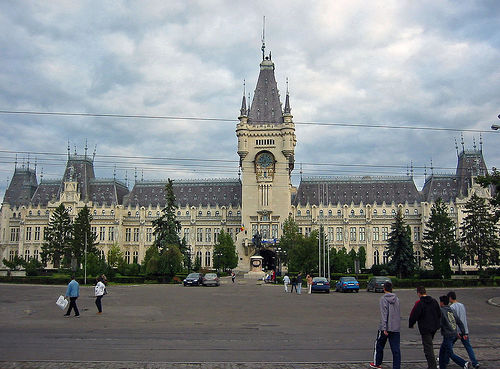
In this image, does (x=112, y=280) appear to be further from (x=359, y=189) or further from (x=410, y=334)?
(x=359, y=189)

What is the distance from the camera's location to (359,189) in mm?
116500

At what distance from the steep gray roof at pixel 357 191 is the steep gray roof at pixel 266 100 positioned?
18027 mm

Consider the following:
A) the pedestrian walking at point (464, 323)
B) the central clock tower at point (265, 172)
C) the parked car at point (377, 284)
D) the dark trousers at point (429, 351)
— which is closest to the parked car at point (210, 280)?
the parked car at point (377, 284)

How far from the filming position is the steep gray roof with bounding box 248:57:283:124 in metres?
110

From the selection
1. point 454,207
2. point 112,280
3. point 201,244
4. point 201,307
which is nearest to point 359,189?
point 454,207

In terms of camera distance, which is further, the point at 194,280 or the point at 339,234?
the point at 339,234

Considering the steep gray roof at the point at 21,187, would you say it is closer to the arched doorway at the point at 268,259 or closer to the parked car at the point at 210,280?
the arched doorway at the point at 268,259

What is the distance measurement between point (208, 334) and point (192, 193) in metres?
105

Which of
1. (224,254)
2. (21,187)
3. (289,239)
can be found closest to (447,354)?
(289,239)

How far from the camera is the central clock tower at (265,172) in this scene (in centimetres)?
10756

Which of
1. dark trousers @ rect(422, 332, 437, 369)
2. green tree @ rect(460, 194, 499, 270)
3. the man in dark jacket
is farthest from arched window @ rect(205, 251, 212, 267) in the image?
dark trousers @ rect(422, 332, 437, 369)

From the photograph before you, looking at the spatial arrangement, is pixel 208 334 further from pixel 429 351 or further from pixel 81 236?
pixel 81 236

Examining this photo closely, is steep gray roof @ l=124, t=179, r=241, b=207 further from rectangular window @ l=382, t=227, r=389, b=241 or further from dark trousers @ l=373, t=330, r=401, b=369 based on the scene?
dark trousers @ l=373, t=330, r=401, b=369

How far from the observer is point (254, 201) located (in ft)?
357
